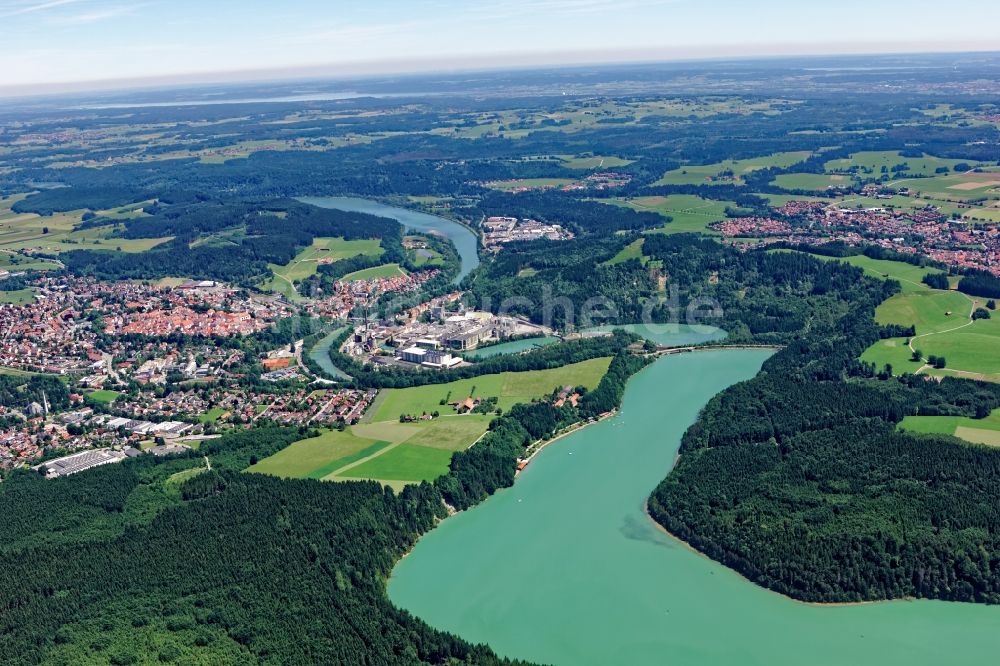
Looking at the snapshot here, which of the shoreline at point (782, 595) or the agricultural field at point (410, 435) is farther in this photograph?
the agricultural field at point (410, 435)

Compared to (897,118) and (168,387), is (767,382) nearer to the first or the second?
(168,387)

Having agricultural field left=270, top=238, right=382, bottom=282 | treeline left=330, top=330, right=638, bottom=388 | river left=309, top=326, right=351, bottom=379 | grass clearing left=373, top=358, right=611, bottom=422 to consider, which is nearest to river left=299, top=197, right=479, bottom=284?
agricultural field left=270, top=238, right=382, bottom=282

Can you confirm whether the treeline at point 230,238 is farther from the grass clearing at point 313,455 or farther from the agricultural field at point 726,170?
the grass clearing at point 313,455

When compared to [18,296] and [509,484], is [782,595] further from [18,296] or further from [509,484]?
[18,296]

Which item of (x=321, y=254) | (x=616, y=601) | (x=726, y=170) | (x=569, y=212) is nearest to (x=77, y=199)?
(x=321, y=254)

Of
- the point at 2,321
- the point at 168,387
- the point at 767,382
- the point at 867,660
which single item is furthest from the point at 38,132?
the point at 867,660

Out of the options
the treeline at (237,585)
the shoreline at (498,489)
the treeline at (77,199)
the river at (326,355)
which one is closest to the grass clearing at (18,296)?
the river at (326,355)

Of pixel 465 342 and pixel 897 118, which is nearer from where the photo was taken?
pixel 465 342
